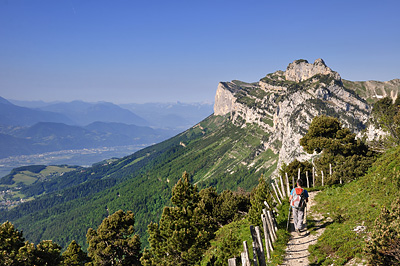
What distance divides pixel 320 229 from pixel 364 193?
20.6 feet

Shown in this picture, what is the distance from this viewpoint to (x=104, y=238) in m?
37.8

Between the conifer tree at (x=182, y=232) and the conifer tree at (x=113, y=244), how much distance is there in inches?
624

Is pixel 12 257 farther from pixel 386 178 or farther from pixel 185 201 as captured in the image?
pixel 386 178

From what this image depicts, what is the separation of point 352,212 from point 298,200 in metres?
4.95

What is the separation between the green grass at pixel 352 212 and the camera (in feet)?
47.4

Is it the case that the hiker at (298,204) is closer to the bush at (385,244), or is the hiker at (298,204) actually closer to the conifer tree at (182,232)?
the bush at (385,244)

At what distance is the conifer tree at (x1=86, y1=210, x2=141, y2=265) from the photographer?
36.5 meters

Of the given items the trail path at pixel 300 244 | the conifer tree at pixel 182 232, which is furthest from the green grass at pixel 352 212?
the conifer tree at pixel 182 232

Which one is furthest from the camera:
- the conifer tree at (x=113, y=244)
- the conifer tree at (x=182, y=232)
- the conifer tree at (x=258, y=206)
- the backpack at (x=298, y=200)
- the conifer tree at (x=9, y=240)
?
the conifer tree at (x=113, y=244)

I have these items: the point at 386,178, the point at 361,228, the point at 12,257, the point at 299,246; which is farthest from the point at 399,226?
the point at 12,257

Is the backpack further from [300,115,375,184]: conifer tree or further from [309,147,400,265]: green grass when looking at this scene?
[300,115,375,184]: conifer tree

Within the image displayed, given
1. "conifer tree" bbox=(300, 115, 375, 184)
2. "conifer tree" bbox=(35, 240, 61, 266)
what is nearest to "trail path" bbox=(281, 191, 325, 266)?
"conifer tree" bbox=(300, 115, 375, 184)

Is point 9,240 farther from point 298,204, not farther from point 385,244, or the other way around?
point 385,244

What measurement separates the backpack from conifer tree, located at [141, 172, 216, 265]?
26.7 feet
